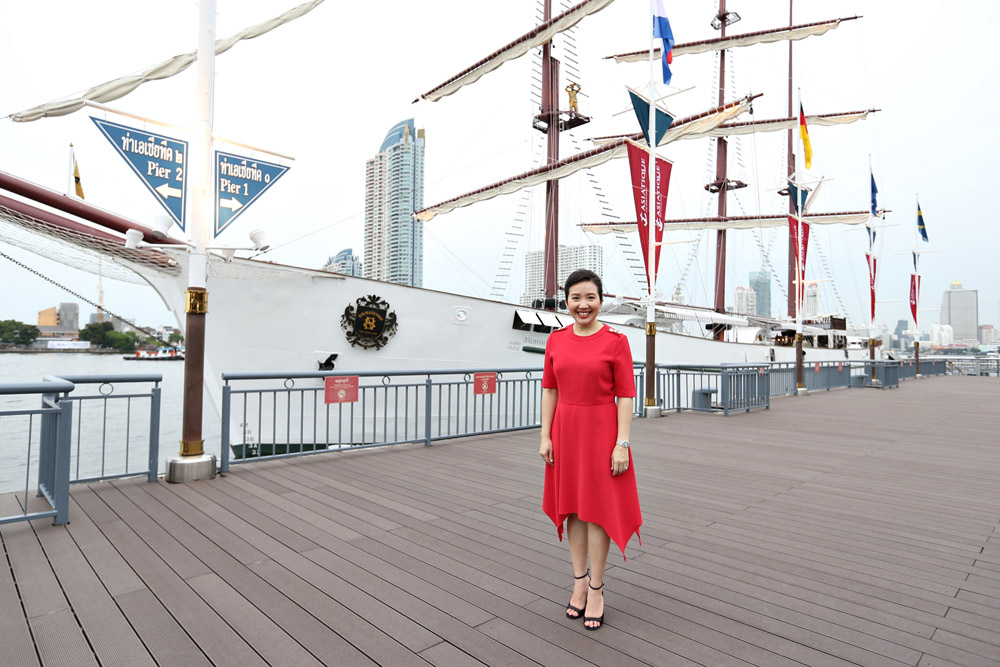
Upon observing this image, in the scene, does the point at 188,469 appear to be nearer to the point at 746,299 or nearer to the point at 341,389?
the point at 341,389

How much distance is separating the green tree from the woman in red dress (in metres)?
29.8

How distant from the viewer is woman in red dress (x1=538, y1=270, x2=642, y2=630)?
260 cm

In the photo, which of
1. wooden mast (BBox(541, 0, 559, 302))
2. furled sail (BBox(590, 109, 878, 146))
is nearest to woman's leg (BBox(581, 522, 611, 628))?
wooden mast (BBox(541, 0, 559, 302))

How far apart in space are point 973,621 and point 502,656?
2366mm

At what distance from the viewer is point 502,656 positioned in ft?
7.75

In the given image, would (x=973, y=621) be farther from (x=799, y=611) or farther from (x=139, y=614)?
(x=139, y=614)

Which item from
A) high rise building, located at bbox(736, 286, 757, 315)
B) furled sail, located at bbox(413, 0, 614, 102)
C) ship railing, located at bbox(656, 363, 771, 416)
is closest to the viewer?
ship railing, located at bbox(656, 363, 771, 416)

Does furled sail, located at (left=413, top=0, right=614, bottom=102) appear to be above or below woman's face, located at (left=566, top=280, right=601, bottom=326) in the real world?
above

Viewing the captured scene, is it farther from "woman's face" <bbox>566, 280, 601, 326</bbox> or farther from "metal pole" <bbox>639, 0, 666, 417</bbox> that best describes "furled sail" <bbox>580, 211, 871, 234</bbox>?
"woman's face" <bbox>566, 280, 601, 326</bbox>

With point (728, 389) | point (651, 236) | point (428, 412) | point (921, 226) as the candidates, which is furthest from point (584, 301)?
point (921, 226)

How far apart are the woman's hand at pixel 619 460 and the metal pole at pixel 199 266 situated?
4.47 meters

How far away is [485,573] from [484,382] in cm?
472

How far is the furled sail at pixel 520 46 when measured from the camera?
19.7 m

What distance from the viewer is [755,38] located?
1109 inches
